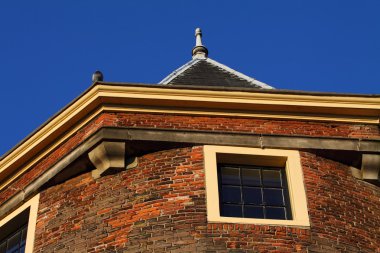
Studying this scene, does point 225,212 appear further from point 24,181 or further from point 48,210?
point 24,181

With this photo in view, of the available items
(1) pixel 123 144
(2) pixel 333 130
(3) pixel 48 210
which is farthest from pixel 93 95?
(2) pixel 333 130

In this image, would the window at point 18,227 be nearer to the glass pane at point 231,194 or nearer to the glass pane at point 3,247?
the glass pane at point 3,247

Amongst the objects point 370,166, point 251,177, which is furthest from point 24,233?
point 370,166

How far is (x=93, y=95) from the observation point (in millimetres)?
14797

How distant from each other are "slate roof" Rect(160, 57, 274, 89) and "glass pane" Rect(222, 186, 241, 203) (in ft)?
9.85

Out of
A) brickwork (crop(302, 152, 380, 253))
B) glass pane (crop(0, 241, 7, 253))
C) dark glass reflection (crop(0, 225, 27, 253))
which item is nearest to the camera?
brickwork (crop(302, 152, 380, 253))

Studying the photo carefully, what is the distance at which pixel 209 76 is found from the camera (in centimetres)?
1727

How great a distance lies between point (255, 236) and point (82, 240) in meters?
2.72

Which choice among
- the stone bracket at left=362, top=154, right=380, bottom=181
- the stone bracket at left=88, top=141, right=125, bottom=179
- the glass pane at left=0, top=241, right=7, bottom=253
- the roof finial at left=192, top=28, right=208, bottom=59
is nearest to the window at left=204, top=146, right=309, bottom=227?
the stone bracket at left=362, top=154, right=380, bottom=181

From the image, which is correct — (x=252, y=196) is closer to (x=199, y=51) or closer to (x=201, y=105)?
(x=201, y=105)

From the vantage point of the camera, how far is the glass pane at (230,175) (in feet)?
46.5

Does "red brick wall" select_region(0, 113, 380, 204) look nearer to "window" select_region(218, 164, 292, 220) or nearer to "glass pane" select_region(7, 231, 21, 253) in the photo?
"window" select_region(218, 164, 292, 220)

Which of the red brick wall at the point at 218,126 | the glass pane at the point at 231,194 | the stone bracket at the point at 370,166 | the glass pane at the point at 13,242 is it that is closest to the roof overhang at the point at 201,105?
the red brick wall at the point at 218,126

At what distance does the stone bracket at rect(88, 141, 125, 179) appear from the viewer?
14.2 m
